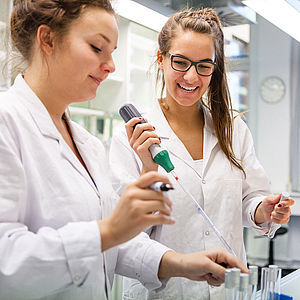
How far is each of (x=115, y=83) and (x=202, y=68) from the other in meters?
2.55

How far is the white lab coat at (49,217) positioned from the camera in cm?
82

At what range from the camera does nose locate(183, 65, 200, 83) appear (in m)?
1.46

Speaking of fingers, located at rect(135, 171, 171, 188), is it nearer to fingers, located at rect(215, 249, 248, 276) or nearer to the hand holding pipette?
fingers, located at rect(215, 249, 248, 276)

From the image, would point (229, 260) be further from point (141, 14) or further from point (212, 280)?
point (141, 14)

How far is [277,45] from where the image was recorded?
19.1 ft

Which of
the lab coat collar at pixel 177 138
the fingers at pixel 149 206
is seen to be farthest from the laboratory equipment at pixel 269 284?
the lab coat collar at pixel 177 138

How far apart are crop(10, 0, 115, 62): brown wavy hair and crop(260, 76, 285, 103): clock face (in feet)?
16.5

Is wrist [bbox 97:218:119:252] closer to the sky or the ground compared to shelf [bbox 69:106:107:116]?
closer to the ground

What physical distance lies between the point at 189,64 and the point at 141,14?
0.36 meters

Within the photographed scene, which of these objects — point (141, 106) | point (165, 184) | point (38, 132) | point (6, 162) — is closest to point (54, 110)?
point (38, 132)

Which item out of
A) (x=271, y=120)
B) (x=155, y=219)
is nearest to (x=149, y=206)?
(x=155, y=219)

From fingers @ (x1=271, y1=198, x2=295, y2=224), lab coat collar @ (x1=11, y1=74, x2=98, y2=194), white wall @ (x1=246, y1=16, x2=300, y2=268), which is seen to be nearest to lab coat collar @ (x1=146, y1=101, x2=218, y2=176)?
fingers @ (x1=271, y1=198, x2=295, y2=224)

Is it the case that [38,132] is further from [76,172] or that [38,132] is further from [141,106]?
[141,106]

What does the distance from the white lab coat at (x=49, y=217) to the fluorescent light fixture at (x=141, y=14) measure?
0.62 metres
